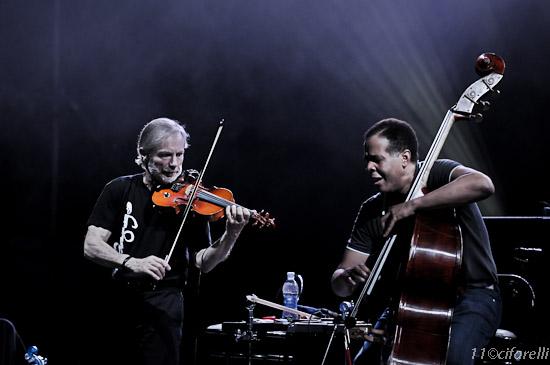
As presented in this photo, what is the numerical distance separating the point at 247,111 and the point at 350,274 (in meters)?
3.07

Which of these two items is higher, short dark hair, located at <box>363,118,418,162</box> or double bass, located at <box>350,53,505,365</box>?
short dark hair, located at <box>363,118,418,162</box>

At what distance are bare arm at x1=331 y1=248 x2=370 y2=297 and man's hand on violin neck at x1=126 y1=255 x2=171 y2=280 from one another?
0.75m

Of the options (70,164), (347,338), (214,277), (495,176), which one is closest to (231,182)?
(214,277)

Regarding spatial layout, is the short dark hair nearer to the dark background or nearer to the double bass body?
the double bass body

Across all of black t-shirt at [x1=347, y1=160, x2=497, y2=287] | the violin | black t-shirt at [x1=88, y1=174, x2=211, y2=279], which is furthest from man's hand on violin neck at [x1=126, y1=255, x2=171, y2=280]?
black t-shirt at [x1=347, y1=160, x2=497, y2=287]

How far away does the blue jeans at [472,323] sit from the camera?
8.98ft

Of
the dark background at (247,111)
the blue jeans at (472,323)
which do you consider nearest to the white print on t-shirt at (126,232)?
the blue jeans at (472,323)

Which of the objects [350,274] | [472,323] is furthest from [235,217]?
[472,323]

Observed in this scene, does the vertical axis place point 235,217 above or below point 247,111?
below

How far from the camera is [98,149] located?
5680mm

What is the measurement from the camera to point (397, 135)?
3.03 meters

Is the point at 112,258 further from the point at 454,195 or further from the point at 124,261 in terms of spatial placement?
the point at 454,195

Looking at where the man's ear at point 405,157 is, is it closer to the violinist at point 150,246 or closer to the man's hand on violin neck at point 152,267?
the violinist at point 150,246

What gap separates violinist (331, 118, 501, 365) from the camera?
8.98ft
